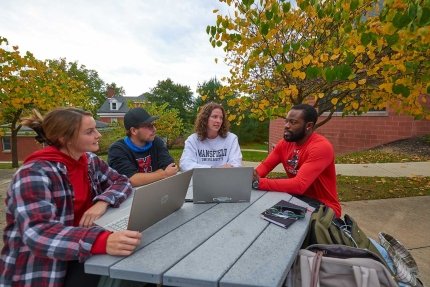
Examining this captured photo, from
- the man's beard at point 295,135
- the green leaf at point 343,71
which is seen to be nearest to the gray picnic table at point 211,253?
the man's beard at point 295,135

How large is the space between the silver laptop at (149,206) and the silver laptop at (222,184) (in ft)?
0.38

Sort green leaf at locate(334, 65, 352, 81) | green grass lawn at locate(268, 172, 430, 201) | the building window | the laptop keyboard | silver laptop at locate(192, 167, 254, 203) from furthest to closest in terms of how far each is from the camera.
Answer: the building window
green grass lawn at locate(268, 172, 430, 201)
green leaf at locate(334, 65, 352, 81)
silver laptop at locate(192, 167, 254, 203)
the laptop keyboard

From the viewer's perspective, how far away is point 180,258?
4.16 feet

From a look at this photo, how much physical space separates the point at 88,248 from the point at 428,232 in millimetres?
3605

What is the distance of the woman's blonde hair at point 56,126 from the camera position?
5.72ft

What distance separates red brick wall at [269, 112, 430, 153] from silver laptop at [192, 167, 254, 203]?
9800mm

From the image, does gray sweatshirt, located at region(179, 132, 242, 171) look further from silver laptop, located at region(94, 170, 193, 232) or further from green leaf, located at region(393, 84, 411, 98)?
green leaf, located at region(393, 84, 411, 98)

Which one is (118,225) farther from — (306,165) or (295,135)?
(295,135)

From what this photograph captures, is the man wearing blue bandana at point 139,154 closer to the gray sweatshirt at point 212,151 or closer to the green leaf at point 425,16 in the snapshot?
the gray sweatshirt at point 212,151

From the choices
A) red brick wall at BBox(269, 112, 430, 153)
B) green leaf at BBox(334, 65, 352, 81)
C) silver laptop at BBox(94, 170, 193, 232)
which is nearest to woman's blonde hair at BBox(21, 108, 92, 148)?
silver laptop at BBox(94, 170, 193, 232)

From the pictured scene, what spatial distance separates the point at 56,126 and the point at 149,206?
775mm

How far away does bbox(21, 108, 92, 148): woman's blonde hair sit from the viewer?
5.72 feet

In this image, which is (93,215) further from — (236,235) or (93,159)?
(236,235)

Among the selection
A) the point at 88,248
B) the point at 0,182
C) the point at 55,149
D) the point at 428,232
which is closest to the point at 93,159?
the point at 55,149
